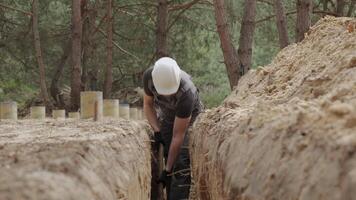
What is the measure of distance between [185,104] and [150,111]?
852 millimetres

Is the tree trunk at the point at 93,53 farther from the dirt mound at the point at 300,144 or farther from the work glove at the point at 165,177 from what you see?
the dirt mound at the point at 300,144

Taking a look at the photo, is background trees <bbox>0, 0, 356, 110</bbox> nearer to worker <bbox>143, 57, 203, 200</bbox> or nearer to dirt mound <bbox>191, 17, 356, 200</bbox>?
worker <bbox>143, 57, 203, 200</bbox>

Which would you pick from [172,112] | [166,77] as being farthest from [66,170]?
[172,112]

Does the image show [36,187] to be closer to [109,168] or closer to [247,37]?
[109,168]

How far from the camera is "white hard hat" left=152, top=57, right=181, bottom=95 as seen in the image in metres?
5.88

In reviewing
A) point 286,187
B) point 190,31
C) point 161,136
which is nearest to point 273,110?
point 286,187

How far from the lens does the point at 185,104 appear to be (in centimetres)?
621

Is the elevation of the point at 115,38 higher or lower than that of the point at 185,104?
higher

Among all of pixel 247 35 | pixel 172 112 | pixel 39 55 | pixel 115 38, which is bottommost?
pixel 172 112

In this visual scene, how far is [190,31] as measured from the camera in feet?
56.7

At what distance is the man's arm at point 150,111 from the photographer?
6.89 m

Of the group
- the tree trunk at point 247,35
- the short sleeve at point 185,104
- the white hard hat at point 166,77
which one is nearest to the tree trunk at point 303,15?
the tree trunk at point 247,35

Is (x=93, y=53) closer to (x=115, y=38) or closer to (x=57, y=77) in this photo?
Result: (x=115, y=38)

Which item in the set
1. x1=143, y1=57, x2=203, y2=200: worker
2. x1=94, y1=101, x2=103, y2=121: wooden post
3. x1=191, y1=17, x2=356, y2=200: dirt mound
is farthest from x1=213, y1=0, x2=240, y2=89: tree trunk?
x1=191, y1=17, x2=356, y2=200: dirt mound
